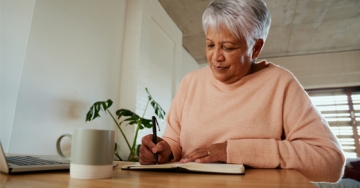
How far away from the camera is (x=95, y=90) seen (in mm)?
2443

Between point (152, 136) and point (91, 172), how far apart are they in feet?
1.43

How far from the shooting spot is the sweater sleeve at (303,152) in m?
0.70

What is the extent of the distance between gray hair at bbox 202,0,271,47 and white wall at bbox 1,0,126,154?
50.8 inches

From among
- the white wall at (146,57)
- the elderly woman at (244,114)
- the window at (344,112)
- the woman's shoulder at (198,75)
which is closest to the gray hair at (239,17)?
the elderly woman at (244,114)

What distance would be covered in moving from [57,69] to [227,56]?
5.00ft

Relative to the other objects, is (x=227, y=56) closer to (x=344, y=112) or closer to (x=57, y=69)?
(x=57, y=69)

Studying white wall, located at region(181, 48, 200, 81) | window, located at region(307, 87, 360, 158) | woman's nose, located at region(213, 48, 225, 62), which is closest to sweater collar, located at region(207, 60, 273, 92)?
woman's nose, located at region(213, 48, 225, 62)

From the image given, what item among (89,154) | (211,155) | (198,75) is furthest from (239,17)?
(89,154)

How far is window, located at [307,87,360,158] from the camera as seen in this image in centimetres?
496

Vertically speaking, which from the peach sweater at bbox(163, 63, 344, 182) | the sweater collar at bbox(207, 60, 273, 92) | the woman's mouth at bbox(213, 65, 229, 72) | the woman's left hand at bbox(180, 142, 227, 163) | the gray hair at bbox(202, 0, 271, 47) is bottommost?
the woman's left hand at bbox(180, 142, 227, 163)

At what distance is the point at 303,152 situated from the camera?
71 cm

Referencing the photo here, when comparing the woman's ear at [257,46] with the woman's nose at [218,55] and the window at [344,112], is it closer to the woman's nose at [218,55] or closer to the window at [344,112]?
the woman's nose at [218,55]

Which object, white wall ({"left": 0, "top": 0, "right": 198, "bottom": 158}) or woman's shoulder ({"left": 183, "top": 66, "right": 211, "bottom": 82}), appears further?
white wall ({"left": 0, "top": 0, "right": 198, "bottom": 158})

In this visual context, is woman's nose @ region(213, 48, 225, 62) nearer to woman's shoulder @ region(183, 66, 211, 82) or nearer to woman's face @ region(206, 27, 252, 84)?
woman's face @ region(206, 27, 252, 84)
